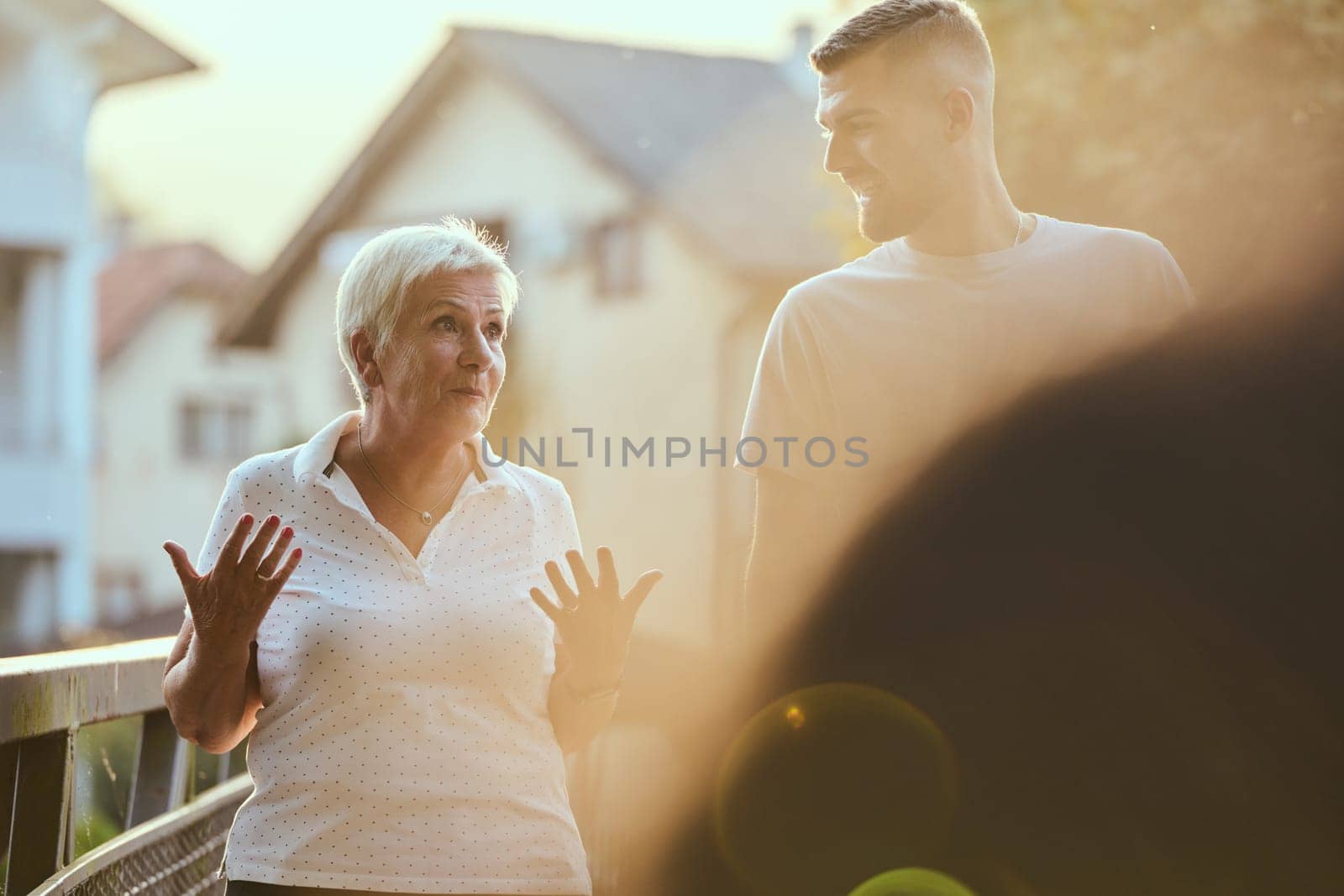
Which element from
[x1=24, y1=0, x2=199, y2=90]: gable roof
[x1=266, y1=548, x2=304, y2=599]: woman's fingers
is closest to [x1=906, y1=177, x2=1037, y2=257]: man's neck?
[x1=266, y1=548, x2=304, y2=599]: woman's fingers

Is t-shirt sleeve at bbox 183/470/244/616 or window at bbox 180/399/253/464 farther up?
window at bbox 180/399/253/464

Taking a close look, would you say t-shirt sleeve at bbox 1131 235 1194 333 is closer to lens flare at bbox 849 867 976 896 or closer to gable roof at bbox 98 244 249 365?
lens flare at bbox 849 867 976 896

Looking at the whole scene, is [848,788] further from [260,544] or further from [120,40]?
[120,40]

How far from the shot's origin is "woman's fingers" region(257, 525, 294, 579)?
183cm

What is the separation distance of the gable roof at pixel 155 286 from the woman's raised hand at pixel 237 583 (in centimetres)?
2670

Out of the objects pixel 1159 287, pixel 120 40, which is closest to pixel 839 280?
pixel 1159 287

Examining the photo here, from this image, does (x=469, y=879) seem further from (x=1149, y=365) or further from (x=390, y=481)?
(x=1149, y=365)

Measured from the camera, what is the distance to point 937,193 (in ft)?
6.21

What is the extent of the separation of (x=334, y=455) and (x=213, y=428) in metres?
29.2

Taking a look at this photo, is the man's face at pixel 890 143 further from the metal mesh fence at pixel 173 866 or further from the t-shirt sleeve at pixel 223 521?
the metal mesh fence at pixel 173 866

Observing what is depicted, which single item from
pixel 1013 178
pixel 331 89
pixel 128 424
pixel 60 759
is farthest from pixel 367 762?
pixel 128 424

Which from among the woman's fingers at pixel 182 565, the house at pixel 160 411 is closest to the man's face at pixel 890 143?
the woman's fingers at pixel 182 565

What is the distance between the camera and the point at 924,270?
1896mm

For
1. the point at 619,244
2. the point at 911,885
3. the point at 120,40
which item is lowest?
the point at 911,885
